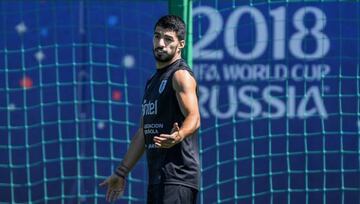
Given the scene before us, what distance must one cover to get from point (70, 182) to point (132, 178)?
1.68 feet

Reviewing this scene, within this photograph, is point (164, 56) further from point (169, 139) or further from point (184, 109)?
point (169, 139)

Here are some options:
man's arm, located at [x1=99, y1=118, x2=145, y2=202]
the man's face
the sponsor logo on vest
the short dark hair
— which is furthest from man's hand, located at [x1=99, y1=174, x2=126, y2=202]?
the short dark hair

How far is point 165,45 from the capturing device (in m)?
5.41

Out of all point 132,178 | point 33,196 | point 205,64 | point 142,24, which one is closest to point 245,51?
point 205,64

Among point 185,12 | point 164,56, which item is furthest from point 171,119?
point 185,12

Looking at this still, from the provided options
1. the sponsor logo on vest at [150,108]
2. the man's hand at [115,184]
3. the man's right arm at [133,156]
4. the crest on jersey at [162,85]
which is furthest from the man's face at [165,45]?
the man's hand at [115,184]

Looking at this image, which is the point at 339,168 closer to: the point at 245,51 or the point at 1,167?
the point at 245,51

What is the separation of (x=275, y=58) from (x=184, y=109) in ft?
8.49

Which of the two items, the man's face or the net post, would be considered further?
the net post

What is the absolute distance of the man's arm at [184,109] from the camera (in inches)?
197

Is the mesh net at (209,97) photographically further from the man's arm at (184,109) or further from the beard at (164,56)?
the man's arm at (184,109)

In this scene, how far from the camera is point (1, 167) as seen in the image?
25.9ft

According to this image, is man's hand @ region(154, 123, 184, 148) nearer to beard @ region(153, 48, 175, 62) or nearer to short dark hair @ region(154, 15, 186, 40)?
beard @ region(153, 48, 175, 62)

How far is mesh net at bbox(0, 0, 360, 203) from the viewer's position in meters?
7.62
